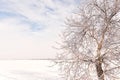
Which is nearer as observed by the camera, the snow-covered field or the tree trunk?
the tree trunk

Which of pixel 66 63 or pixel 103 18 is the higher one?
pixel 103 18

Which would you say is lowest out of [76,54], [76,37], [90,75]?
[90,75]

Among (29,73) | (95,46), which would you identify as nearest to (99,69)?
(95,46)

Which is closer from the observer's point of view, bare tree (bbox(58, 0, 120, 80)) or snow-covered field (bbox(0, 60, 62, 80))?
bare tree (bbox(58, 0, 120, 80))

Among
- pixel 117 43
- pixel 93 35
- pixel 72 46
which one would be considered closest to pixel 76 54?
pixel 72 46

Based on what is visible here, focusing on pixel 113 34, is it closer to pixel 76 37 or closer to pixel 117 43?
pixel 117 43

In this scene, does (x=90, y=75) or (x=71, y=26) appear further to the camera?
(x=71, y=26)

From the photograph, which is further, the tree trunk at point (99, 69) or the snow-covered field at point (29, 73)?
the snow-covered field at point (29, 73)

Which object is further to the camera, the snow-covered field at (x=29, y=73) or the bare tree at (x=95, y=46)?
the snow-covered field at (x=29, y=73)

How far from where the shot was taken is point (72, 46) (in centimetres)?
903

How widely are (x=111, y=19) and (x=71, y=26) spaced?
1.76 metres

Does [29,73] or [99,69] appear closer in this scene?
[99,69]

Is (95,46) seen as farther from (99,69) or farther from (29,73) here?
(29,73)

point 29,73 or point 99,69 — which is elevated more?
point 99,69
